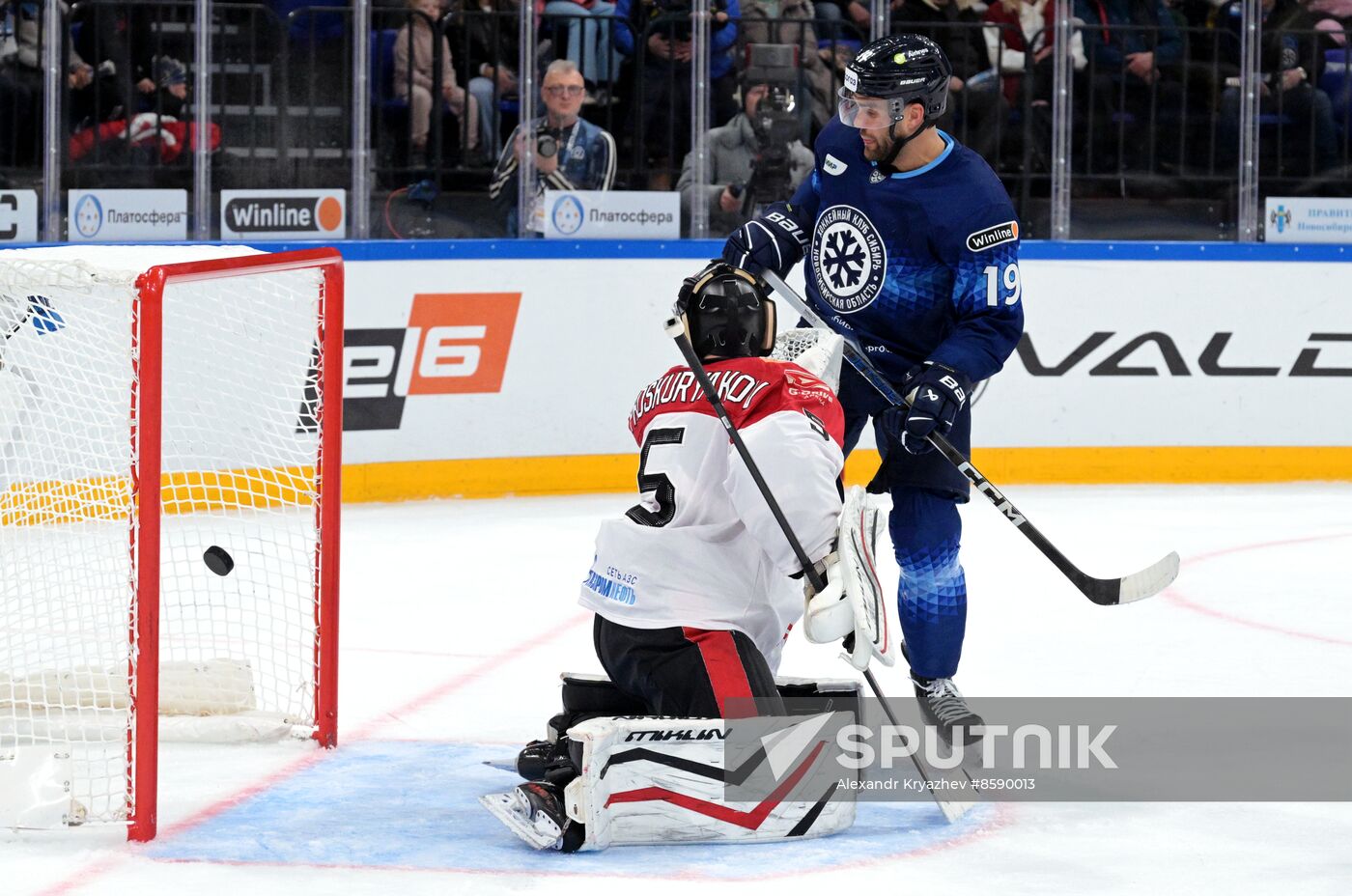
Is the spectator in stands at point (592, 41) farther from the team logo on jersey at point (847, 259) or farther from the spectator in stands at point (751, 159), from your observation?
the team logo on jersey at point (847, 259)

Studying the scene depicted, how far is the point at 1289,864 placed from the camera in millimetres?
2549

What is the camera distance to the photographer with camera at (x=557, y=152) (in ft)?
19.5

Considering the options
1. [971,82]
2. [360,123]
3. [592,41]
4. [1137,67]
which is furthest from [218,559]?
[1137,67]

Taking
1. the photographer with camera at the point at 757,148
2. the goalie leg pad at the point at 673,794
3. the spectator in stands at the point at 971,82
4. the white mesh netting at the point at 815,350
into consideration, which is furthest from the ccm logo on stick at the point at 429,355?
the goalie leg pad at the point at 673,794

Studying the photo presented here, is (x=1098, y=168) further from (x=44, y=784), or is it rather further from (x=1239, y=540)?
(x=44, y=784)

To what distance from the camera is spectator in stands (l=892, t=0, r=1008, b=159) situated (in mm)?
6336

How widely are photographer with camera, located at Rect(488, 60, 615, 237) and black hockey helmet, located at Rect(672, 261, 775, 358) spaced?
336cm

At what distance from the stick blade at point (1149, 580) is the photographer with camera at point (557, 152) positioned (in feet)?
10.8

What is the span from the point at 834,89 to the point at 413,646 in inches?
116

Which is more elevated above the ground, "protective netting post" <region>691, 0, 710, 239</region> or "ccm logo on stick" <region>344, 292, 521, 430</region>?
"protective netting post" <region>691, 0, 710, 239</region>

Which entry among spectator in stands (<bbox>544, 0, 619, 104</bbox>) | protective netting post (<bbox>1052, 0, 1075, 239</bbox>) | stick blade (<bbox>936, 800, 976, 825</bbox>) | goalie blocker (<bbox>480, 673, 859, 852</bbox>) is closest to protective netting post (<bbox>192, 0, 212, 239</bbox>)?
spectator in stands (<bbox>544, 0, 619, 104</bbox>)

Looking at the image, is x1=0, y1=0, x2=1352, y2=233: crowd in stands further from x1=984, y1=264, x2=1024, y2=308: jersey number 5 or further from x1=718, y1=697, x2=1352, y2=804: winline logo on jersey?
x1=984, y1=264, x2=1024, y2=308: jersey number 5

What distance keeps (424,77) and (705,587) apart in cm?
365
